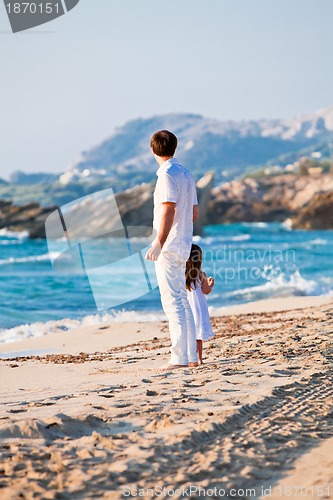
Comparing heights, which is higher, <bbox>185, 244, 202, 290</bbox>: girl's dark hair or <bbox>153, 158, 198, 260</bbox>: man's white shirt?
<bbox>153, 158, 198, 260</bbox>: man's white shirt

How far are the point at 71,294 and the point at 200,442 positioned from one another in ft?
48.7

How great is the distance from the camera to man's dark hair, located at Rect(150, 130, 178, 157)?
5766 mm

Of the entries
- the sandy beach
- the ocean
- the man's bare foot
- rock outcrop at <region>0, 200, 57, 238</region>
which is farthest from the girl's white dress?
rock outcrop at <region>0, 200, 57, 238</region>

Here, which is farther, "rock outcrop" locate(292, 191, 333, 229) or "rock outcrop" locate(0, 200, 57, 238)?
"rock outcrop" locate(292, 191, 333, 229)

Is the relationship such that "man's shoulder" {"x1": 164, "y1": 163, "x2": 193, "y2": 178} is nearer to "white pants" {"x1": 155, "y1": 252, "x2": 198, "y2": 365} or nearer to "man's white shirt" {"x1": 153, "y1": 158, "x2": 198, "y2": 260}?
"man's white shirt" {"x1": 153, "y1": 158, "x2": 198, "y2": 260}

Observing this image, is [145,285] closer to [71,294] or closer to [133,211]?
[71,294]

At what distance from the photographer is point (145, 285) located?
19047 mm

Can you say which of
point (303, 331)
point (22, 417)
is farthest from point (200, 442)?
point (303, 331)

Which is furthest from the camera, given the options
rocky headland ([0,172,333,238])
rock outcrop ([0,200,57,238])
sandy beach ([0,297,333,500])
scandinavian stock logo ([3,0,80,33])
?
rock outcrop ([0,200,57,238])

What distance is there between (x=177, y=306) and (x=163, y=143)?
1.29 m

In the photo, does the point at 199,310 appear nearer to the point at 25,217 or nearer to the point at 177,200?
the point at 177,200

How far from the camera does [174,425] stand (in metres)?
4.11

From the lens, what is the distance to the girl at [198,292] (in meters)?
6.23

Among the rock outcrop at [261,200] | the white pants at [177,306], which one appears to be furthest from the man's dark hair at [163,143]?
the rock outcrop at [261,200]
